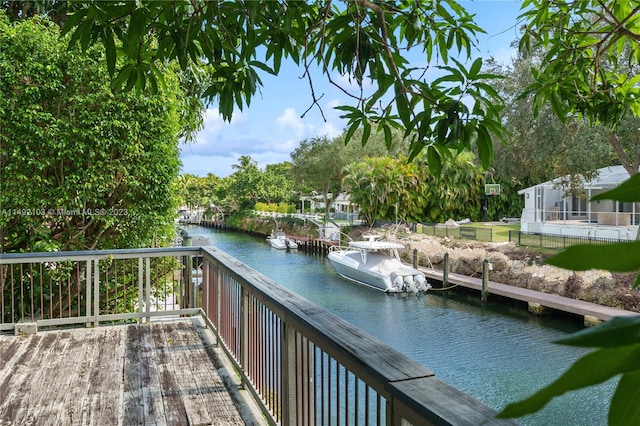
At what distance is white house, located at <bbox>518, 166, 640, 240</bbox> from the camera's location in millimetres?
20484

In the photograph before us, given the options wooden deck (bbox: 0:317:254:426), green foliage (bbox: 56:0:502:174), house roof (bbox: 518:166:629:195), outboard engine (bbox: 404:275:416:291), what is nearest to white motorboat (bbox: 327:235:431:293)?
outboard engine (bbox: 404:275:416:291)

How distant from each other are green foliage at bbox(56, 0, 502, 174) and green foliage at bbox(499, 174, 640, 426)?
1.17 m

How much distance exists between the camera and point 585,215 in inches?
1016

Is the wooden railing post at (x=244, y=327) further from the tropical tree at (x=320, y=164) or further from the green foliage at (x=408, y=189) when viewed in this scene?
the tropical tree at (x=320, y=164)

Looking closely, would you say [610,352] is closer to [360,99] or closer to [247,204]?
[360,99]

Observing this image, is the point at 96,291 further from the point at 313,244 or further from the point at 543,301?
the point at 313,244

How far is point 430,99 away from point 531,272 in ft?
57.4

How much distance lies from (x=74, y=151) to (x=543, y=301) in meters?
12.9

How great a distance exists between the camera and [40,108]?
23.3ft

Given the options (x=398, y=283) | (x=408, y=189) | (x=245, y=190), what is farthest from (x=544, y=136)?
(x=245, y=190)

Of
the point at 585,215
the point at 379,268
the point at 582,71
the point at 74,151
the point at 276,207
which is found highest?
the point at 74,151

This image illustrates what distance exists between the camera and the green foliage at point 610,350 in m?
0.25

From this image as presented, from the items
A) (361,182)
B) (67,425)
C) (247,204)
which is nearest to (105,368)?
(67,425)

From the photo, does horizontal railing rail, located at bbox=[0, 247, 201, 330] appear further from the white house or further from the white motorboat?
the white house
